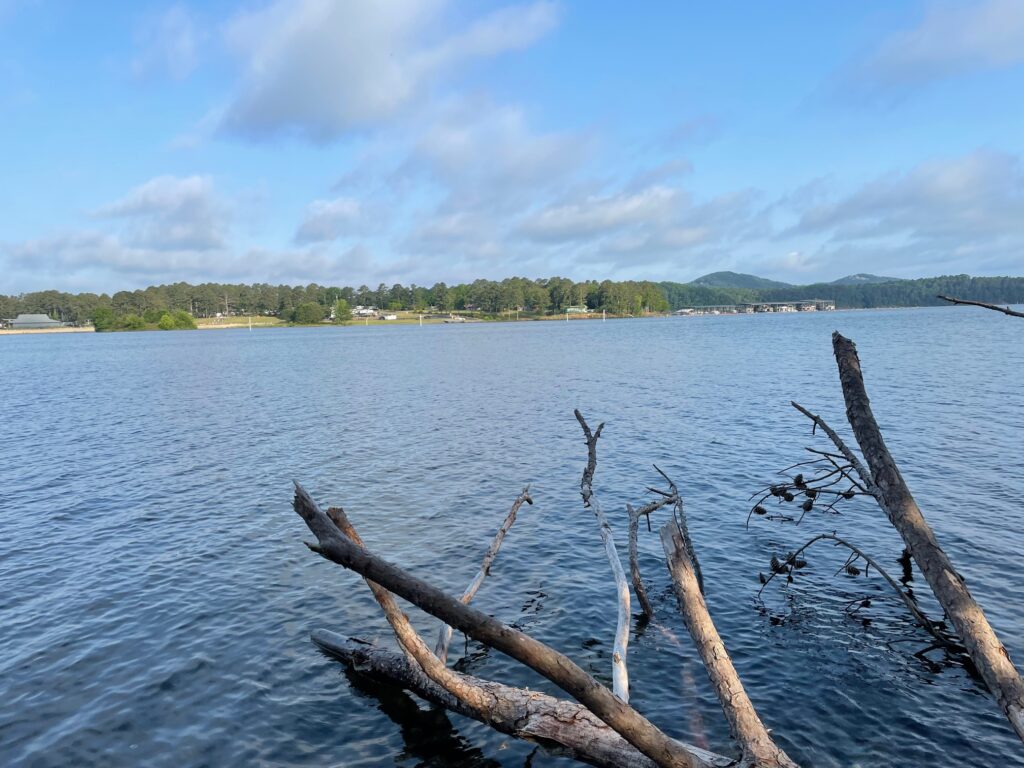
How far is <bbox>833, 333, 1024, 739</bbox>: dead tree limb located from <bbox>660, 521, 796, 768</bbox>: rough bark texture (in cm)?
254

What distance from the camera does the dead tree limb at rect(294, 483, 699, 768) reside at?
570 centimetres

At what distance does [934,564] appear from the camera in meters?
8.04

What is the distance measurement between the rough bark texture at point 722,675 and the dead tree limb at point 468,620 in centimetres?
191

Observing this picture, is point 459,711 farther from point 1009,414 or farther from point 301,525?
point 1009,414

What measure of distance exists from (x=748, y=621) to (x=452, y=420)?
2960 centimetres

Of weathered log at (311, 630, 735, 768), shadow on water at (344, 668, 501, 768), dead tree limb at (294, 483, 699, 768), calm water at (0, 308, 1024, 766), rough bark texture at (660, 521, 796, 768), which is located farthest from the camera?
calm water at (0, 308, 1024, 766)

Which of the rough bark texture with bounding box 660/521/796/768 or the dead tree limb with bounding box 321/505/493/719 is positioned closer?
the rough bark texture with bounding box 660/521/796/768

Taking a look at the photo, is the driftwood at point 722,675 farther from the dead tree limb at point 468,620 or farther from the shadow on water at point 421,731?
the shadow on water at point 421,731

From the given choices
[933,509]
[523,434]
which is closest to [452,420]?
[523,434]

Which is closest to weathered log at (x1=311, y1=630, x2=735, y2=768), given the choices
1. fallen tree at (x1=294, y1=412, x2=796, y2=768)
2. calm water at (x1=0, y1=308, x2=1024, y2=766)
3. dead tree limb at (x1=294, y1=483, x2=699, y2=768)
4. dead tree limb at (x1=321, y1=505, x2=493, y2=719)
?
fallen tree at (x1=294, y1=412, x2=796, y2=768)

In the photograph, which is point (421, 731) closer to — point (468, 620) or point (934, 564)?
point (468, 620)

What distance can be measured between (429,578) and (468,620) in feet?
35.5

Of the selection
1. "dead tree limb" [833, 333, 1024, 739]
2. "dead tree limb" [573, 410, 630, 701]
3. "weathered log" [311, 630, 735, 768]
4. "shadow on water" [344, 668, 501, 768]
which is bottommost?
"shadow on water" [344, 668, 501, 768]

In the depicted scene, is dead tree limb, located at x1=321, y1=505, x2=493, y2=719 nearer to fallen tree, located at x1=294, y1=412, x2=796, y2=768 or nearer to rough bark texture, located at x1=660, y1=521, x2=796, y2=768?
fallen tree, located at x1=294, y1=412, x2=796, y2=768
